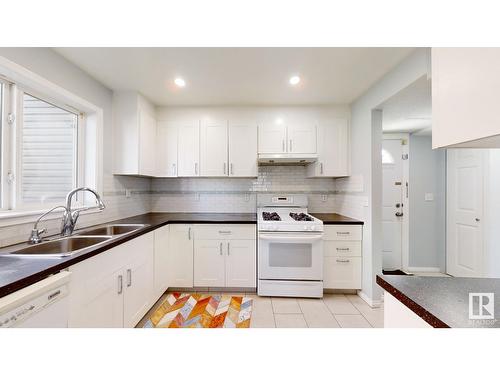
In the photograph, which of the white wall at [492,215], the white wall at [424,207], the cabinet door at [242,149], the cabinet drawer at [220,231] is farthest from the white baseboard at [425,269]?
the cabinet door at [242,149]

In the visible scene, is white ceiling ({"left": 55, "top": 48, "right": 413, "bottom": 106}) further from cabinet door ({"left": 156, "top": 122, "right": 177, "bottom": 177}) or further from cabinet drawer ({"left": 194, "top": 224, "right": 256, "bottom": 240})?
cabinet drawer ({"left": 194, "top": 224, "right": 256, "bottom": 240})

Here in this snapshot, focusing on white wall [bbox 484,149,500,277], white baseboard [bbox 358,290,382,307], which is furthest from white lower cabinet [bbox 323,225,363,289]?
white wall [bbox 484,149,500,277]

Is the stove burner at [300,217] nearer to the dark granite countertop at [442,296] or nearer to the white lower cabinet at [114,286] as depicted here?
the white lower cabinet at [114,286]

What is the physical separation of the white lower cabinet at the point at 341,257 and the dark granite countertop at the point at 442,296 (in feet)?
6.08

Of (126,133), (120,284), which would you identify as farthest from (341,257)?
(126,133)

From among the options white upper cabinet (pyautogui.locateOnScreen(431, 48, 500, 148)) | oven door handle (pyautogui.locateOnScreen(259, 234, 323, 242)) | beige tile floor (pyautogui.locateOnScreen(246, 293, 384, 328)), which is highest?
white upper cabinet (pyautogui.locateOnScreen(431, 48, 500, 148))

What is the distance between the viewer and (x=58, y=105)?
2.03m

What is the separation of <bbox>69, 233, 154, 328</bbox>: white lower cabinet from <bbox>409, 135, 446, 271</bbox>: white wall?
3.72 meters

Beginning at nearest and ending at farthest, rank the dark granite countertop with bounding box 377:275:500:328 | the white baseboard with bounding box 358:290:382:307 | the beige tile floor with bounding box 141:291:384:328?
1. the dark granite countertop with bounding box 377:275:500:328
2. the beige tile floor with bounding box 141:291:384:328
3. the white baseboard with bounding box 358:290:382:307

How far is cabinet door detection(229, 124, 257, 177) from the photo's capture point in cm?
303

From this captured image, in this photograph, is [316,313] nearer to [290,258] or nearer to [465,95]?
[290,258]

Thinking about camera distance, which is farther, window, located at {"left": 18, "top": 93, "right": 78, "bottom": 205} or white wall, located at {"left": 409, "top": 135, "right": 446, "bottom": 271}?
white wall, located at {"left": 409, "top": 135, "right": 446, "bottom": 271}

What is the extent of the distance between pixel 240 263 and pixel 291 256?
61 centimetres

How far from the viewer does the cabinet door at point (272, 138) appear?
118 inches
